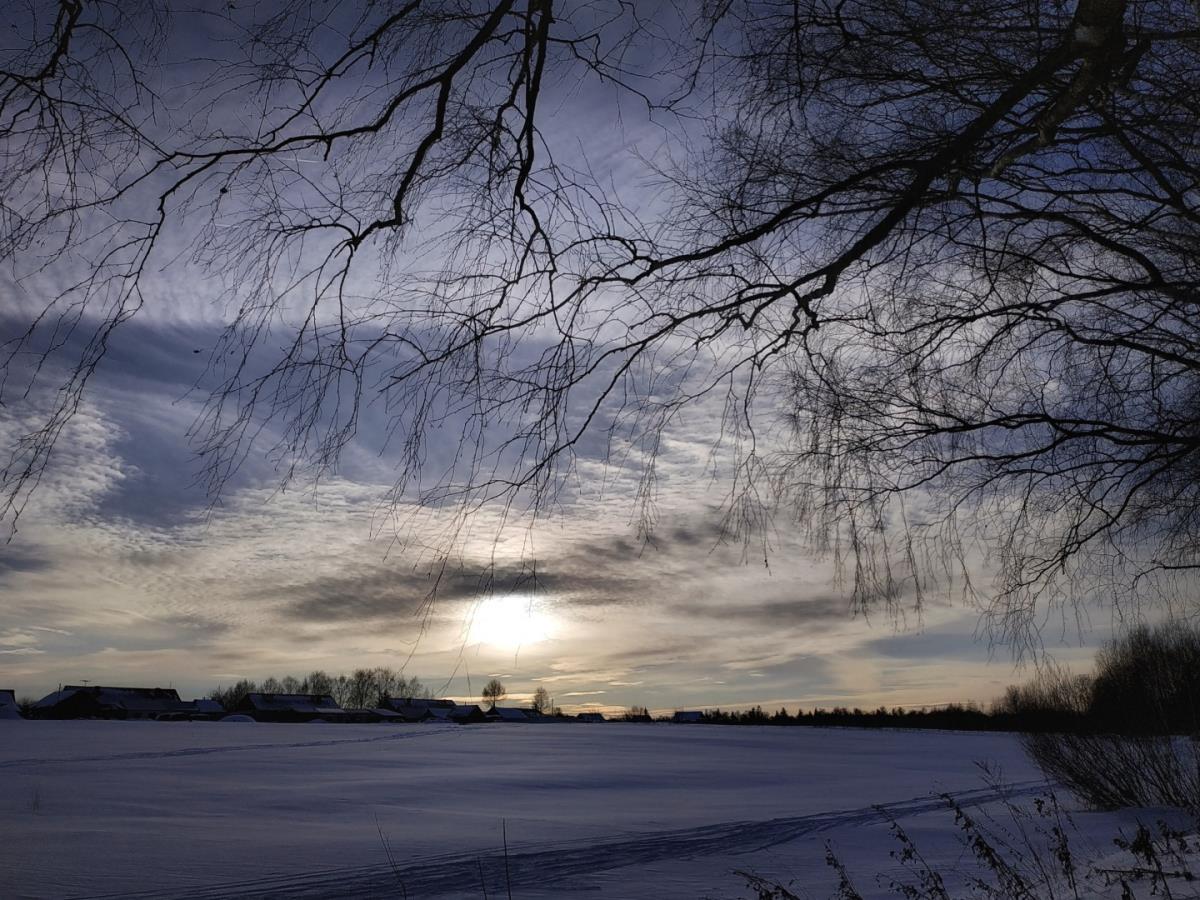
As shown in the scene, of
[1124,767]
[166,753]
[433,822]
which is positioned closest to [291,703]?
[166,753]

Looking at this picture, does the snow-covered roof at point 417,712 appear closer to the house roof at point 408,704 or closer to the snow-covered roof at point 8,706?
the house roof at point 408,704

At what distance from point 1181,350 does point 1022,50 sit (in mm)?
1761

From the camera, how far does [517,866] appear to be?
6.44 meters

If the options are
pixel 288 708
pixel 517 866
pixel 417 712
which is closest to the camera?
pixel 517 866

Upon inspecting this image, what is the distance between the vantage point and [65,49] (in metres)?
2.49

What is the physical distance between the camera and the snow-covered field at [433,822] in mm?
5723

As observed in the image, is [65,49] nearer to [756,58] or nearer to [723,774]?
[756,58]

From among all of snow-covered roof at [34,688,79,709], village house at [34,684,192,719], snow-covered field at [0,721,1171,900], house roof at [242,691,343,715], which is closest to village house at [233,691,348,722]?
house roof at [242,691,343,715]

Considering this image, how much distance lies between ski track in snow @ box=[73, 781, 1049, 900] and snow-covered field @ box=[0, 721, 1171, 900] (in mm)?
24

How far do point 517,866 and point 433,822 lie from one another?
7.03ft

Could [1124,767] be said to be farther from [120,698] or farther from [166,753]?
[120,698]

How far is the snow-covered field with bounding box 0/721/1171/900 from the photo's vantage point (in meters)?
5.72

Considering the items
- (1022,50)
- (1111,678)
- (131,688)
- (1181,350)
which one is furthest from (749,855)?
(131,688)

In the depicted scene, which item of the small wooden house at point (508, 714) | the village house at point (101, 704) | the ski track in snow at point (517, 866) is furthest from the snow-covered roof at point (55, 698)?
the ski track in snow at point (517, 866)
